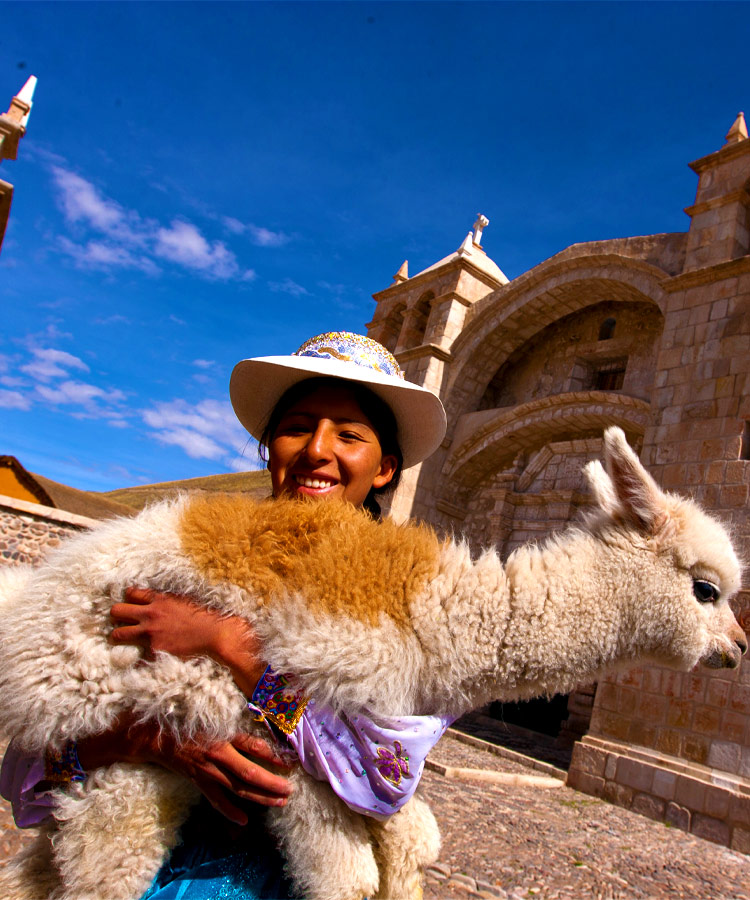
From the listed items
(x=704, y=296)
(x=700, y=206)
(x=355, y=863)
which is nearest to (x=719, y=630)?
(x=355, y=863)

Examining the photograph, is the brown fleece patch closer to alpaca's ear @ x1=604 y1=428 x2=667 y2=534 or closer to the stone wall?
alpaca's ear @ x1=604 y1=428 x2=667 y2=534

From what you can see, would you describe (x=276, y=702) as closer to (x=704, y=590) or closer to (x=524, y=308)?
(x=704, y=590)

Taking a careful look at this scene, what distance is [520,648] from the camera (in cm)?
134

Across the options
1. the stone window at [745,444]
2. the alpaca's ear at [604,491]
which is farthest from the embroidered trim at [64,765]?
the stone window at [745,444]

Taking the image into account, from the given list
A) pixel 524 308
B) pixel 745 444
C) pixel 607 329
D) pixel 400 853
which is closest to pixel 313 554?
pixel 400 853

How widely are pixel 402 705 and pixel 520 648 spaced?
285 mm

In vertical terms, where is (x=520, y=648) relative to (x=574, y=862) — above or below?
above

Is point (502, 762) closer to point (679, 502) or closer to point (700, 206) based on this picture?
point (679, 502)

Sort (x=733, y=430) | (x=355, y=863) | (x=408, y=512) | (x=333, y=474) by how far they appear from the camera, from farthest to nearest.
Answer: (x=408, y=512) → (x=733, y=430) → (x=333, y=474) → (x=355, y=863)

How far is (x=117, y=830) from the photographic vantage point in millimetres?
1194

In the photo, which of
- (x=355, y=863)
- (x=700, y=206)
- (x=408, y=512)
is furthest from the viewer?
(x=408, y=512)

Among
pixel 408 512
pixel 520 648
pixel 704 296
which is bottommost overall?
pixel 520 648

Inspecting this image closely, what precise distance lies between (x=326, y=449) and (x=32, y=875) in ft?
3.85

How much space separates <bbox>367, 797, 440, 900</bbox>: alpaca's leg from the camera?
1.33 m
